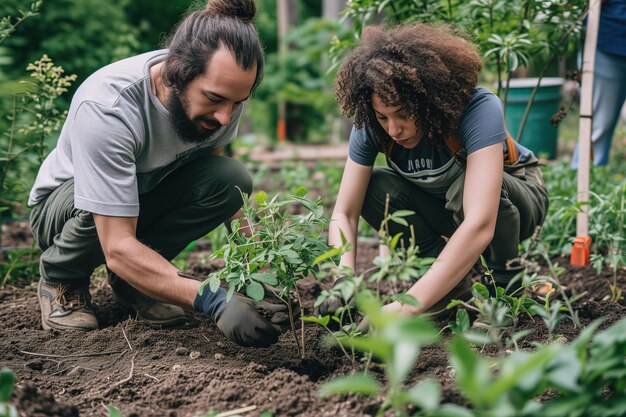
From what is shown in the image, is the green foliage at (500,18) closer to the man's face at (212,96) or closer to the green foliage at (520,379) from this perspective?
the man's face at (212,96)

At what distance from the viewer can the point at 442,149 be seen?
8.13ft

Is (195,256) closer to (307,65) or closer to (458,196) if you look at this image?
(458,196)

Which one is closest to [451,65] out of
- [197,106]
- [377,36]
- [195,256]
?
[377,36]

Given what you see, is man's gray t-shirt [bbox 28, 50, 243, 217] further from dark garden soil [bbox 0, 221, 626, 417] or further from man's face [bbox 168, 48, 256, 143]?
dark garden soil [bbox 0, 221, 626, 417]

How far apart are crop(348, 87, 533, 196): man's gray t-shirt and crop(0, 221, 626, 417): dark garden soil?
602 mm

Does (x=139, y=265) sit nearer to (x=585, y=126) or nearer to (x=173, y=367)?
(x=173, y=367)

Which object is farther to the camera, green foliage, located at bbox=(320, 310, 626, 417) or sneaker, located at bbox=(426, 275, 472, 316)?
sneaker, located at bbox=(426, 275, 472, 316)

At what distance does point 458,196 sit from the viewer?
2.46 m

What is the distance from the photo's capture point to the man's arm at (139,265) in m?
2.30

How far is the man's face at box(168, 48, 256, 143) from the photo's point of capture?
7.75ft

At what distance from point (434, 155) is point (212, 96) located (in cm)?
81

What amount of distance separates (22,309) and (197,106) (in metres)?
1.18

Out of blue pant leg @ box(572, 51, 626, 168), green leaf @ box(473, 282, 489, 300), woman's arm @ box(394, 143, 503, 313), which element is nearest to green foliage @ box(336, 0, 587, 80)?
blue pant leg @ box(572, 51, 626, 168)

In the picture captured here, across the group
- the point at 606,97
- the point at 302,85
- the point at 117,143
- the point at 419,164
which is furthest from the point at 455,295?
the point at 302,85
